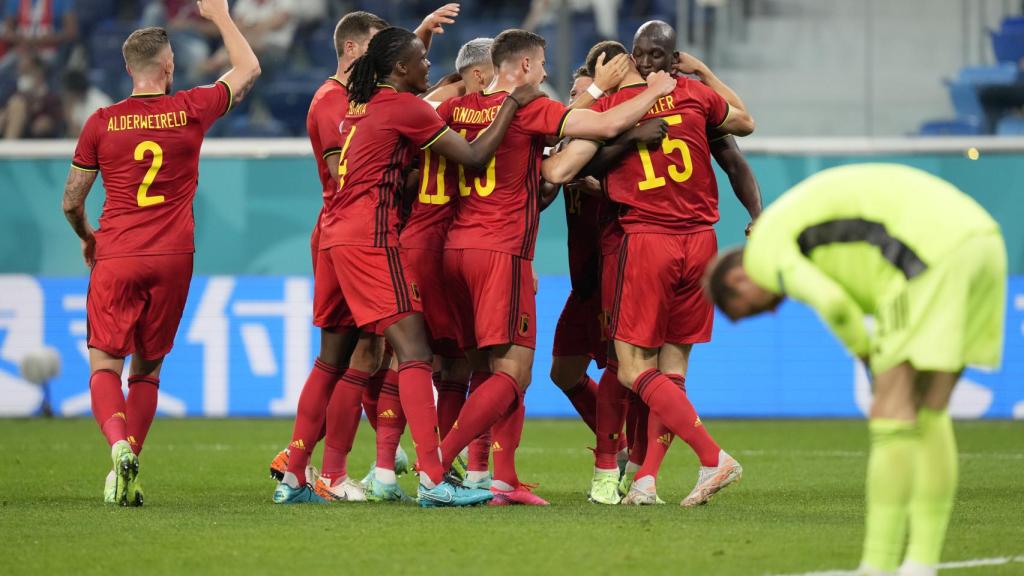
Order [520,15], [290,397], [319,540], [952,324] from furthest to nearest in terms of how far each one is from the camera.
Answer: [520,15] < [290,397] < [319,540] < [952,324]

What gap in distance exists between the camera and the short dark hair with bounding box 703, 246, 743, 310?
4805mm

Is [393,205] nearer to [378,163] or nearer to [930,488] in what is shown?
[378,163]

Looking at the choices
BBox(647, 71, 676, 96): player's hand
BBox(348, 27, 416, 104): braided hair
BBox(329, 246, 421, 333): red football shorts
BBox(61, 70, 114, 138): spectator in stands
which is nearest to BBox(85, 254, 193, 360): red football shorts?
BBox(329, 246, 421, 333): red football shorts

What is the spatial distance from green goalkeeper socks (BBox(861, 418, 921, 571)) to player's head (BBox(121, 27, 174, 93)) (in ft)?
14.8

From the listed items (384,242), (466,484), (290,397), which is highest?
(384,242)

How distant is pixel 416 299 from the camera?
23.1 ft

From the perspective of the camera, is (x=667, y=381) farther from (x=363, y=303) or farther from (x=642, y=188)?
(x=363, y=303)

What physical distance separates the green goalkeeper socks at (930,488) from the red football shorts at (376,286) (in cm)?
294

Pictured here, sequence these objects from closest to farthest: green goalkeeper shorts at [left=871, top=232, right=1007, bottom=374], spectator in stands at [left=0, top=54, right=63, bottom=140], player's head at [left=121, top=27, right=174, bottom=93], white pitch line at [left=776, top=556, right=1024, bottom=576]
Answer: green goalkeeper shorts at [left=871, top=232, right=1007, bottom=374], white pitch line at [left=776, top=556, right=1024, bottom=576], player's head at [left=121, top=27, right=174, bottom=93], spectator in stands at [left=0, top=54, right=63, bottom=140]

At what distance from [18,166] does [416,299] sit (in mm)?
8963

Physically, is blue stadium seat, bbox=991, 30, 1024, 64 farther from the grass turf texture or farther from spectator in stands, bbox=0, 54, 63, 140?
spectator in stands, bbox=0, 54, 63, 140

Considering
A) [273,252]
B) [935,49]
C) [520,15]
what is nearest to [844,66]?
[935,49]

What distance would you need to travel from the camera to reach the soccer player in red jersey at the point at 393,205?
6.98m

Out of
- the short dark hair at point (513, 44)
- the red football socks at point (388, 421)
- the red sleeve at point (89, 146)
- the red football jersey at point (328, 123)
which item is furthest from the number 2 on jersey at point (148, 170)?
the short dark hair at point (513, 44)
